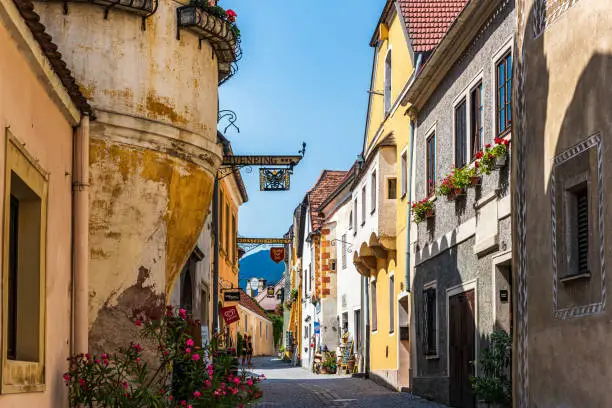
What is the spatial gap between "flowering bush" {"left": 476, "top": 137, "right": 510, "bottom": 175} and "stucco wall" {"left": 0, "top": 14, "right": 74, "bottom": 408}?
23.6ft

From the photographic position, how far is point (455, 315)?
20.4 metres

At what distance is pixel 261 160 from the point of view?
23.3m

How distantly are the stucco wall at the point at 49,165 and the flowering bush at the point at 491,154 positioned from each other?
23.6 ft

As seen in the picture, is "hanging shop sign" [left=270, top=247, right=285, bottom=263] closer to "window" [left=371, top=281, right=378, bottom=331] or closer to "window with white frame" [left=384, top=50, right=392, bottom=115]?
"window" [left=371, top=281, right=378, bottom=331]

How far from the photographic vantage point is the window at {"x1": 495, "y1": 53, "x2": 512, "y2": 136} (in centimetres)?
1659

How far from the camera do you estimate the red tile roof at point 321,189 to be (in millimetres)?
50656

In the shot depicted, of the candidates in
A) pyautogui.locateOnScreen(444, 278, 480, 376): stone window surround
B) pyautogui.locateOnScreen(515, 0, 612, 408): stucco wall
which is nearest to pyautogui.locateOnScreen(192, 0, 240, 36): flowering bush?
pyautogui.locateOnScreen(515, 0, 612, 408): stucco wall

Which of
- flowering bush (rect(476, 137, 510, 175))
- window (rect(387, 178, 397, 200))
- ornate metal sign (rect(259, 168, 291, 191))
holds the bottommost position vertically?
flowering bush (rect(476, 137, 510, 175))

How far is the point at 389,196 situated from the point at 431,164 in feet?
16.9

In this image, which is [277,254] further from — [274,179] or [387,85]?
[274,179]

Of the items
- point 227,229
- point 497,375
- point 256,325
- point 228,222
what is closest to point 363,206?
point 227,229

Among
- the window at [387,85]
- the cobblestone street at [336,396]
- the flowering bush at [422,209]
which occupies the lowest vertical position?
the cobblestone street at [336,396]

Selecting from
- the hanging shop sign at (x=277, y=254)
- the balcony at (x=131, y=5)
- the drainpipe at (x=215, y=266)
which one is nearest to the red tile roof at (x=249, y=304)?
the hanging shop sign at (x=277, y=254)

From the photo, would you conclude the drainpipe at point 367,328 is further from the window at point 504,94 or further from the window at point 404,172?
the window at point 504,94
